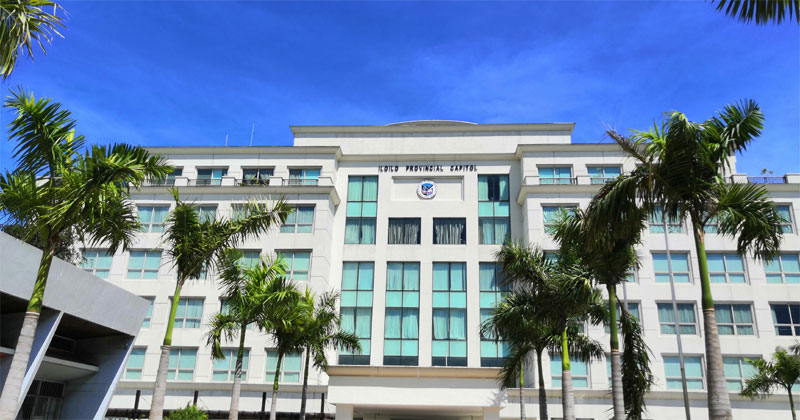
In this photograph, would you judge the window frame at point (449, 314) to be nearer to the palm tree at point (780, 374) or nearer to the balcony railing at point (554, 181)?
the balcony railing at point (554, 181)

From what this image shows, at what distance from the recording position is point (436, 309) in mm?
41312

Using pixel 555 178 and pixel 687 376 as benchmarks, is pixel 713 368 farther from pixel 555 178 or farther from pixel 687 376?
pixel 555 178

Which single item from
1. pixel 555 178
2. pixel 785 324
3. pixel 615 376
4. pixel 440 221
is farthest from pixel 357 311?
pixel 785 324

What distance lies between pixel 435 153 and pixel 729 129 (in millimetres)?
33896

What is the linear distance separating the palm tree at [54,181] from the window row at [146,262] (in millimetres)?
28743

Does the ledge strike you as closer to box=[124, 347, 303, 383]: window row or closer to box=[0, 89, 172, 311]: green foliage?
box=[124, 347, 303, 383]: window row

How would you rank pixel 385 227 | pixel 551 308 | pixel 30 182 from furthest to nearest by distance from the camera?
pixel 385 227, pixel 551 308, pixel 30 182

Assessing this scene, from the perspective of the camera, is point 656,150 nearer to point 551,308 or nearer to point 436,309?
point 551,308

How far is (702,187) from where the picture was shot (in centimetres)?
1206

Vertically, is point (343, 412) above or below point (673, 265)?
below

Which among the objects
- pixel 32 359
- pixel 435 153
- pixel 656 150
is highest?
pixel 435 153

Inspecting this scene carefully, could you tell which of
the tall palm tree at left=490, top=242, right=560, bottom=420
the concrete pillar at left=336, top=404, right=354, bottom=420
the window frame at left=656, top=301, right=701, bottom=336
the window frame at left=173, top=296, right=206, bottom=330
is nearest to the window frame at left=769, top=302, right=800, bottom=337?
the window frame at left=656, top=301, right=701, bottom=336

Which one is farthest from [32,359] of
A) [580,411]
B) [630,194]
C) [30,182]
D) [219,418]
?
[580,411]

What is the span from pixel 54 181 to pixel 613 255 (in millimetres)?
13327
